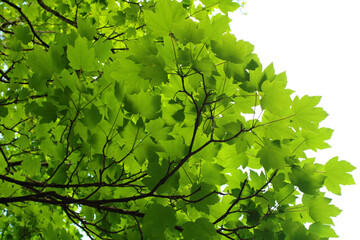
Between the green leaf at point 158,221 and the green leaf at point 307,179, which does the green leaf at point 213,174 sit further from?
the green leaf at point 307,179

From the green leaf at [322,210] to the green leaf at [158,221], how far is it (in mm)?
813

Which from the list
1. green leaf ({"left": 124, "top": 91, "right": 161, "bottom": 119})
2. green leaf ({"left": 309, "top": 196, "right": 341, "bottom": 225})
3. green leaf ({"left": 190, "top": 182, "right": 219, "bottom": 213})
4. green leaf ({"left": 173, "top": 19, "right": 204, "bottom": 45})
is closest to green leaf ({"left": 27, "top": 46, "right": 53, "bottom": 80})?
green leaf ({"left": 124, "top": 91, "right": 161, "bottom": 119})

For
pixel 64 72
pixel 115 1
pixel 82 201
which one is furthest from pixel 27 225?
pixel 115 1

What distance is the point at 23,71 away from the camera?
2105 mm

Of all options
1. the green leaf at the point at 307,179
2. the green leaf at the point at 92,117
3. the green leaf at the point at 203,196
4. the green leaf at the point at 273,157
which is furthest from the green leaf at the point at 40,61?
the green leaf at the point at 307,179

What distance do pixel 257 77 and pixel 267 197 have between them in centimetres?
66

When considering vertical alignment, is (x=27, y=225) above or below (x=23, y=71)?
below

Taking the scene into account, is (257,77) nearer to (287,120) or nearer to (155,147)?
(287,120)

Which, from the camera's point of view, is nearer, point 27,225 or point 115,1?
point 27,225

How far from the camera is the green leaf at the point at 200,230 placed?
48.4 inches

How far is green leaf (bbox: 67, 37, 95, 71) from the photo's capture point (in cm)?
116

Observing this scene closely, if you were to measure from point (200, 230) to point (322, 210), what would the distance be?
729 millimetres

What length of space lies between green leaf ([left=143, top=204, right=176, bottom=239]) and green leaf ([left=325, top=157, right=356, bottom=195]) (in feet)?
3.09

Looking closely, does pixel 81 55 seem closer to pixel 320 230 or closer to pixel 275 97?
pixel 275 97
